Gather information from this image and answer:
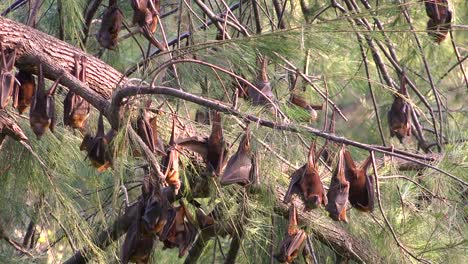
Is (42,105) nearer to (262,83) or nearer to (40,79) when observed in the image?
(40,79)

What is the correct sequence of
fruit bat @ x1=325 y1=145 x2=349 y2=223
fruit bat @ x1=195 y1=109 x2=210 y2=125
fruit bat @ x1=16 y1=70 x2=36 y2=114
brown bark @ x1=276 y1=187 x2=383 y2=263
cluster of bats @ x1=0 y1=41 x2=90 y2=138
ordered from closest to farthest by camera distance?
fruit bat @ x1=325 y1=145 x2=349 y2=223 < cluster of bats @ x1=0 y1=41 x2=90 y2=138 < fruit bat @ x1=16 y1=70 x2=36 y2=114 < brown bark @ x1=276 y1=187 x2=383 y2=263 < fruit bat @ x1=195 y1=109 x2=210 y2=125

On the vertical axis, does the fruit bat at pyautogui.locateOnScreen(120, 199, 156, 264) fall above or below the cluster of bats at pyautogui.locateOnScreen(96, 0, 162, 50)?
below

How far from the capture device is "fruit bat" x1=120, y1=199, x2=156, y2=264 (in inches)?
83.4

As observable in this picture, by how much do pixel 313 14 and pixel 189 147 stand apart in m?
1.35

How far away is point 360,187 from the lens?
1994 mm

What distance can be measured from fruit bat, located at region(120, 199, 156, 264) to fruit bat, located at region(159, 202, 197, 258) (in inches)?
1.5

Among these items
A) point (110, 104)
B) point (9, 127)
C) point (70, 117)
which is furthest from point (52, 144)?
point (110, 104)

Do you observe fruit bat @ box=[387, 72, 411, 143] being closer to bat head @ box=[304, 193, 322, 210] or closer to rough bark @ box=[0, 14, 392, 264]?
rough bark @ box=[0, 14, 392, 264]

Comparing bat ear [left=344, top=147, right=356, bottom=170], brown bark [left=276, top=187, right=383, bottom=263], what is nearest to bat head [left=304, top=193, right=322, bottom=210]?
bat ear [left=344, top=147, right=356, bottom=170]

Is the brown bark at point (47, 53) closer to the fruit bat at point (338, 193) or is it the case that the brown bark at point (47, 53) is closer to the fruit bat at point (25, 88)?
the fruit bat at point (25, 88)

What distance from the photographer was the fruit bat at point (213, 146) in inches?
79.4

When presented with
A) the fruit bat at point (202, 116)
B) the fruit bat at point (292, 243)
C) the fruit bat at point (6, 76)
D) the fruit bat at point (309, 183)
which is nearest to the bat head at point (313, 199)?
the fruit bat at point (309, 183)

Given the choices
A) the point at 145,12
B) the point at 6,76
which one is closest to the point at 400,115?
the point at 145,12

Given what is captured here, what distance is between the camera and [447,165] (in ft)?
7.47
